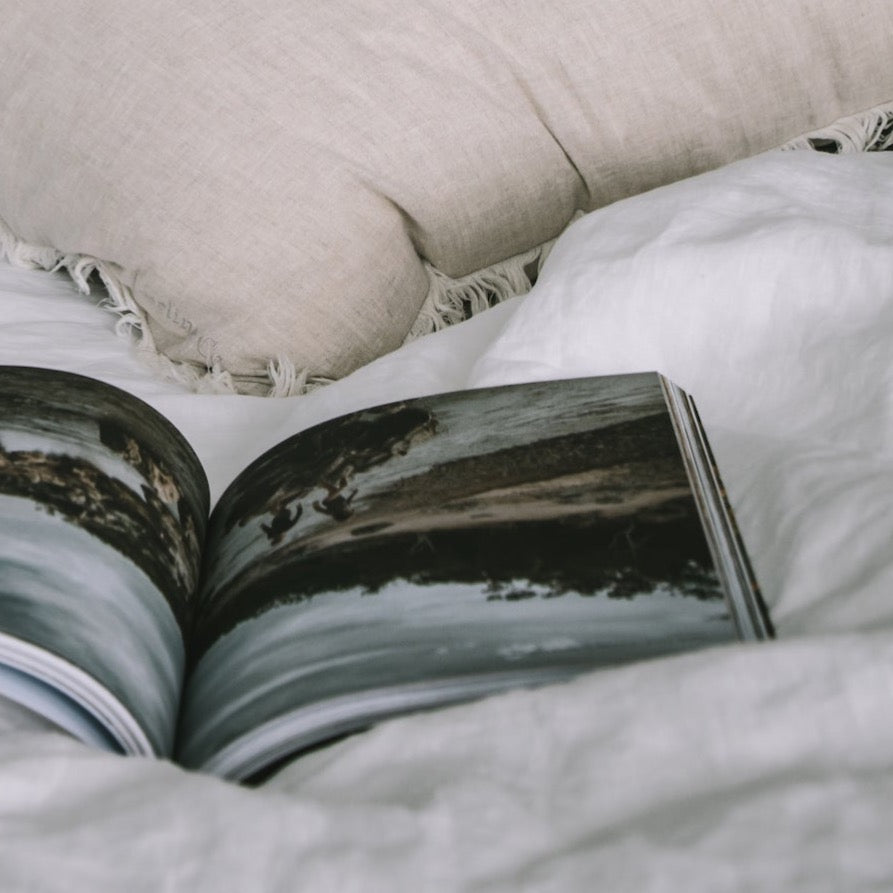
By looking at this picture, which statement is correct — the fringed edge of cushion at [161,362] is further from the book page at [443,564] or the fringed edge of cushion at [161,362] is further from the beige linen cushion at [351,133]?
the book page at [443,564]

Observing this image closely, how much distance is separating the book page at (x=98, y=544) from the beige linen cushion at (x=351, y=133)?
7.5 inches

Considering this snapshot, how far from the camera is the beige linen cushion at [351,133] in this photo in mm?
643

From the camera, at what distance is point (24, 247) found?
2.45 feet

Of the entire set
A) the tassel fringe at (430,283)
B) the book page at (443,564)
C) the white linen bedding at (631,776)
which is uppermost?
the white linen bedding at (631,776)

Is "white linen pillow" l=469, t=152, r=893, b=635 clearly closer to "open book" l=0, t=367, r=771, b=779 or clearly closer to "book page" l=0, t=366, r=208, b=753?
"open book" l=0, t=367, r=771, b=779

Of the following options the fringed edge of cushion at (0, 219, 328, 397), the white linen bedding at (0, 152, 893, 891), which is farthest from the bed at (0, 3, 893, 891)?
the fringed edge of cushion at (0, 219, 328, 397)

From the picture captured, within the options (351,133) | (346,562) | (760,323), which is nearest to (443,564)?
(346,562)

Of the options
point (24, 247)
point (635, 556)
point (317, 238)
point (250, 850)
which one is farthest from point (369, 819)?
point (24, 247)

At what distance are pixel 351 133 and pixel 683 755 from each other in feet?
1.55

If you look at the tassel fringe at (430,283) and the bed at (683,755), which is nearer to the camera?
the bed at (683,755)

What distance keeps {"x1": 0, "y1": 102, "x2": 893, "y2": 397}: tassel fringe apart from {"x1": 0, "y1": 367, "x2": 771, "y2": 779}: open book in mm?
197

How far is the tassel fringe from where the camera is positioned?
68 cm

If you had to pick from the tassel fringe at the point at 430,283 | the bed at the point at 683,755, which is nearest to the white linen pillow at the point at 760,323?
the bed at the point at 683,755

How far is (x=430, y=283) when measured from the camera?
2.37 ft
